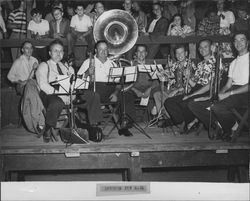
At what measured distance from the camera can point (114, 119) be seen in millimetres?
3990

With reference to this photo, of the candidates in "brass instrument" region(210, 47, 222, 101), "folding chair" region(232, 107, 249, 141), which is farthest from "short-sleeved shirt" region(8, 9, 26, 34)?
"folding chair" region(232, 107, 249, 141)

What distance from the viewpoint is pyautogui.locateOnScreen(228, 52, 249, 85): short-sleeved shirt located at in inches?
134

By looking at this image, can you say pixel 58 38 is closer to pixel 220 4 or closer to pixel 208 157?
pixel 220 4

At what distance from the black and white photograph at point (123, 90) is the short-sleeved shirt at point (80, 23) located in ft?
0.04

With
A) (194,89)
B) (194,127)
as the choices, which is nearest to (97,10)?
(194,89)

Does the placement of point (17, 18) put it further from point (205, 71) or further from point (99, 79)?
point (205, 71)

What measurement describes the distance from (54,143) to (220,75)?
1582mm

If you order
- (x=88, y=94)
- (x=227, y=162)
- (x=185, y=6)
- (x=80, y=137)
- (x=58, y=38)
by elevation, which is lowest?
(x=227, y=162)

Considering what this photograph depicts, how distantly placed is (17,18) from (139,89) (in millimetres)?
1330

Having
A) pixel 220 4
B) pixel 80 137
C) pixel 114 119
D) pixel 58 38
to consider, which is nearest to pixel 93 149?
pixel 80 137

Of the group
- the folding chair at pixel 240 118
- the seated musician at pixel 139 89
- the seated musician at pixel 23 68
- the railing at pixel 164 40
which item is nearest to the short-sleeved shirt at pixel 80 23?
the railing at pixel 164 40

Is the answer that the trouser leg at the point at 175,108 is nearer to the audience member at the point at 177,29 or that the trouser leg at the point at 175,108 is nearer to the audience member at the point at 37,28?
the audience member at the point at 177,29

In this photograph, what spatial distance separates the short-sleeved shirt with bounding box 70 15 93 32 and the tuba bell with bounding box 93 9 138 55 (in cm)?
7

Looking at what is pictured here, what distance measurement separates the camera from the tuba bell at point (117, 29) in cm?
361
